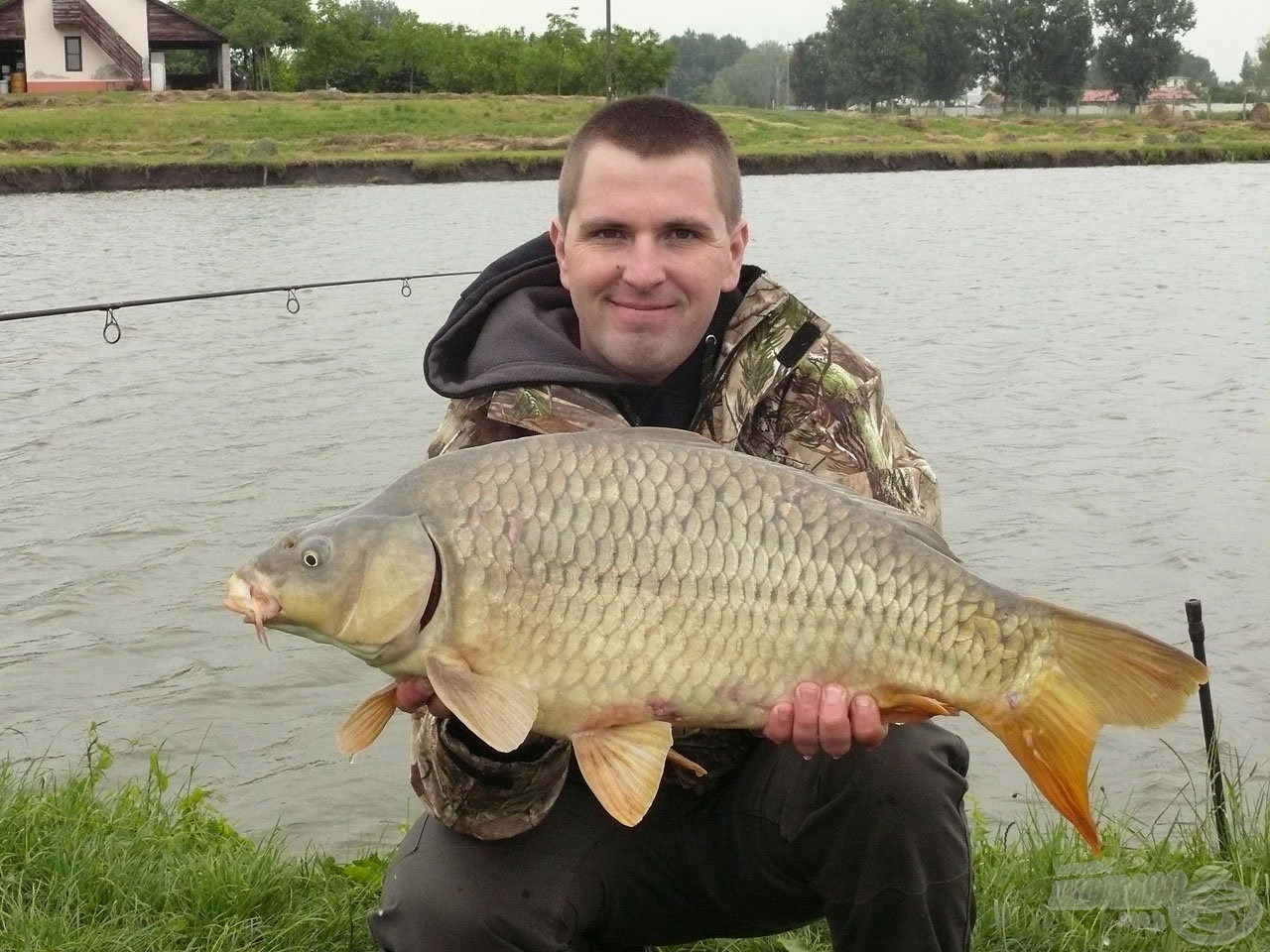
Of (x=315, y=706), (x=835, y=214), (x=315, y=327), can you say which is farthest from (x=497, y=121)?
(x=315, y=706)

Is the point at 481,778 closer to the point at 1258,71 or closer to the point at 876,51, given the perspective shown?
the point at 876,51

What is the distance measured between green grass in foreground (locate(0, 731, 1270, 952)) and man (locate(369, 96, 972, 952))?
348mm

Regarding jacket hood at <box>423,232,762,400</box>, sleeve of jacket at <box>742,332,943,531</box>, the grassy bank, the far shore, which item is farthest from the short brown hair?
the grassy bank

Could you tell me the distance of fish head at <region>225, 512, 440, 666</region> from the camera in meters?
1.59

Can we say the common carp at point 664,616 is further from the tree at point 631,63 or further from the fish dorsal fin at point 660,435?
the tree at point 631,63

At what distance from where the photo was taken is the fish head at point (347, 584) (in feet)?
5.22

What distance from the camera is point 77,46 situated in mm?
34375

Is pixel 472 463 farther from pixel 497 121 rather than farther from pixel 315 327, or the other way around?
pixel 497 121

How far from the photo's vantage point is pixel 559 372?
1959 millimetres

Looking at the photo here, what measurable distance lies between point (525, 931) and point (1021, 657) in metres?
0.67

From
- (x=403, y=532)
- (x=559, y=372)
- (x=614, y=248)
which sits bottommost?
(x=403, y=532)

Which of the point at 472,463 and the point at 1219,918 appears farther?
the point at 1219,918

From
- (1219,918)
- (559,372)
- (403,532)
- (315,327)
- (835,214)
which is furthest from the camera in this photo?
(835,214)

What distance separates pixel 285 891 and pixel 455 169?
23.2 m
